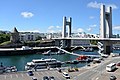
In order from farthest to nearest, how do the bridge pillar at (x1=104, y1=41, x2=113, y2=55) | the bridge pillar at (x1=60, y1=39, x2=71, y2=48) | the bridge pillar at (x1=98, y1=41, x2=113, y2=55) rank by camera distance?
the bridge pillar at (x1=60, y1=39, x2=71, y2=48) → the bridge pillar at (x1=104, y1=41, x2=113, y2=55) → the bridge pillar at (x1=98, y1=41, x2=113, y2=55)

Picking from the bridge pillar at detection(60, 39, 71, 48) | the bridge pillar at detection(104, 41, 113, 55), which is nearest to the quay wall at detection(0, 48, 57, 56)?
the bridge pillar at detection(60, 39, 71, 48)

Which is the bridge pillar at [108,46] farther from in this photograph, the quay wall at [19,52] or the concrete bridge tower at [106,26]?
the quay wall at [19,52]

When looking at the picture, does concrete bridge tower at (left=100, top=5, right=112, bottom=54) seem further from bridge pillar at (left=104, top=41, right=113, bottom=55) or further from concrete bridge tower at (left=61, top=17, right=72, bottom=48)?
concrete bridge tower at (left=61, top=17, right=72, bottom=48)

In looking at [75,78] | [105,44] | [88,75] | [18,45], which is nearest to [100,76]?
[88,75]

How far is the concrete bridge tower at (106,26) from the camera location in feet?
165

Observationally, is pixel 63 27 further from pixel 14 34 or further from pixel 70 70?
pixel 70 70

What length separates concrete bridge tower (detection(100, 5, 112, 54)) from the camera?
165 ft

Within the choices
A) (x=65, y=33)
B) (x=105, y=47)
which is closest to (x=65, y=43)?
(x=65, y=33)

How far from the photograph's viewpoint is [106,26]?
5328 centimetres

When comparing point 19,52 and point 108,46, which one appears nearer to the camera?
point 108,46

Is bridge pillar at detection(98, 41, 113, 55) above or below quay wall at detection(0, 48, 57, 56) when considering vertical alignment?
above

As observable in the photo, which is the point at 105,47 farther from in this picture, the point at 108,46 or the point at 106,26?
the point at 106,26

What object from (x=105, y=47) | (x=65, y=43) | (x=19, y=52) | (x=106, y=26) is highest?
(x=106, y=26)

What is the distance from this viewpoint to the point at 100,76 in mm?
20031
